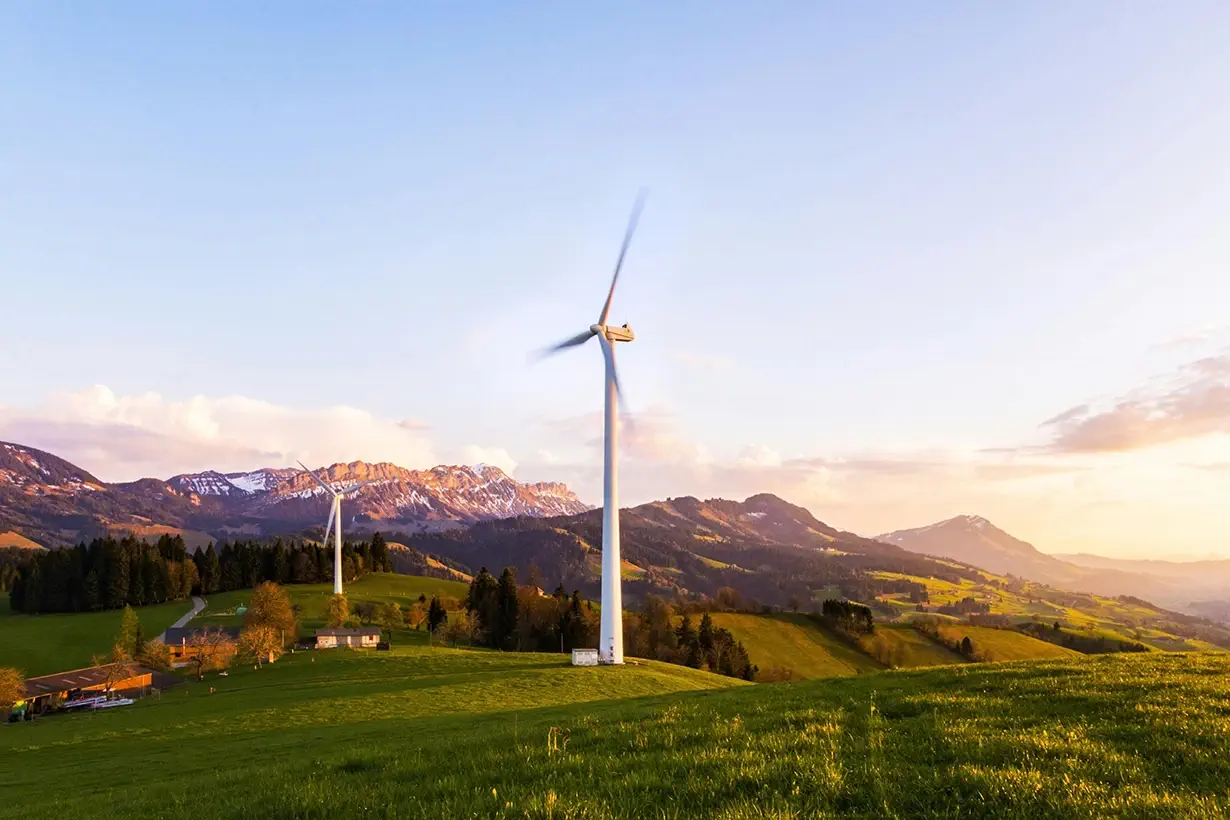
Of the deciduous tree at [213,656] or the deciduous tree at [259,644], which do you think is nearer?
the deciduous tree at [213,656]

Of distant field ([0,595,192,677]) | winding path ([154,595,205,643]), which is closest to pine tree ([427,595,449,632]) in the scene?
winding path ([154,595,205,643])

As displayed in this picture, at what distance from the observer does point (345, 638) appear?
145 meters

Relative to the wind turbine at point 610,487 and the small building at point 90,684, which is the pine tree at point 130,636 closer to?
the small building at point 90,684

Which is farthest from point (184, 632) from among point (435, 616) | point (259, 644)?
point (259, 644)

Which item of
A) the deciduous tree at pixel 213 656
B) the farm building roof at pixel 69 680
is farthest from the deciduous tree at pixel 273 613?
the farm building roof at pixel 69 680

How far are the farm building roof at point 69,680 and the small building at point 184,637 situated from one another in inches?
447

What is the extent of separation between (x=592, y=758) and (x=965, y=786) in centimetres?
630

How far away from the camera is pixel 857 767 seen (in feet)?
37.5

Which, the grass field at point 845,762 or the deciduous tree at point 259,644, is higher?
the grass field at point 845,762

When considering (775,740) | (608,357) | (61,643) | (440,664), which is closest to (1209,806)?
(775,740)

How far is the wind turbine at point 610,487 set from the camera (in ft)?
256

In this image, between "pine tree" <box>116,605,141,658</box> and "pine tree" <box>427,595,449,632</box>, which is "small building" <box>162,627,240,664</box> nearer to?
"pine tree" <box>116,605,141,658</box>

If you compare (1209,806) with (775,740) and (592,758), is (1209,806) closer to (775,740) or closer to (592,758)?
(775,740)

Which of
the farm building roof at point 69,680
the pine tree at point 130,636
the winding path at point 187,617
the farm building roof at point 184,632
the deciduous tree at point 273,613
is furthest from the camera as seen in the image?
the winding path at point 187,617
